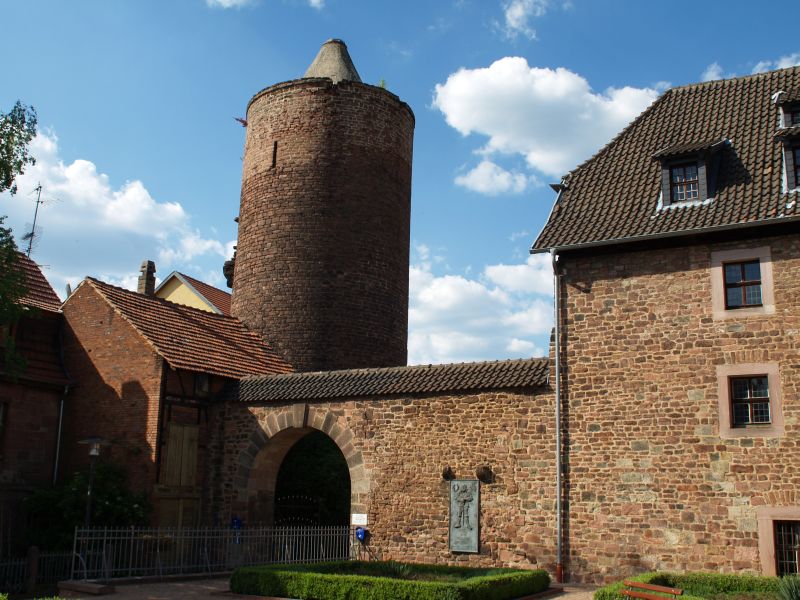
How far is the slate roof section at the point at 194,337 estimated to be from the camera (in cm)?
2133

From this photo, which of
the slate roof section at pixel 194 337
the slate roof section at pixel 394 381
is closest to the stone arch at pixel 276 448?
the slate roof section at pixel 394 381

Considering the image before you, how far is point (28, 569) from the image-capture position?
52.4ft

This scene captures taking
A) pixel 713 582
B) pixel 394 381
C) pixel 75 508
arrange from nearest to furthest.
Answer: pixel 713 582
pixel 75 508
pixel 394 381

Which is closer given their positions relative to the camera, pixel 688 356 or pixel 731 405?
pixel 731 405

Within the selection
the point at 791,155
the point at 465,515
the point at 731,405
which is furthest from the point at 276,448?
the point at 791,155

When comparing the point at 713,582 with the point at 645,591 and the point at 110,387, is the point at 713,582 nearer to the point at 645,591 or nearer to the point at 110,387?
the point at 645,591

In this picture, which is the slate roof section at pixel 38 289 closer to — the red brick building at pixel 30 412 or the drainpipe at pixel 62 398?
the red brick building at pixel 30 412

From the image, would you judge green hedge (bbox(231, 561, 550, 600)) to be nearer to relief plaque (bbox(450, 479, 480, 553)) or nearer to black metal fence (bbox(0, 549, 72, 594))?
relief plaque (bbox(450, 479, 480, 553))

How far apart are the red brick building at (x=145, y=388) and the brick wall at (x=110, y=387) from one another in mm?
25

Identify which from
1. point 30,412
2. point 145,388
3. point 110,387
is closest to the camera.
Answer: point 145,388

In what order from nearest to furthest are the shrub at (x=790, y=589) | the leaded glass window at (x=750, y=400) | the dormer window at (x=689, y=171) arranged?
the shrub at (x=790, y=589) → the leaded glass window at (x=750, y=400) → the dormer window at (x=689, y=171)

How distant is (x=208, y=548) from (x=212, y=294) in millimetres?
15805

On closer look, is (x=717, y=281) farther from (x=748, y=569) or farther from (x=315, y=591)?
(x=315, y=591)

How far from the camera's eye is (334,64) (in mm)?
28547
